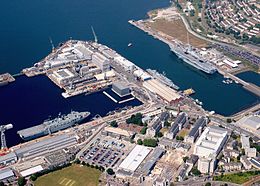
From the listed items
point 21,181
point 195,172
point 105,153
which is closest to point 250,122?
point 195,172

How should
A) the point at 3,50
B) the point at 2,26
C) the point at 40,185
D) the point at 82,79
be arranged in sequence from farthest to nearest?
the point at 2,26
the point at 3,50
the point at 82,79
the point at 40,185

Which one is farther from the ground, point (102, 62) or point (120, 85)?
point (102, 62)

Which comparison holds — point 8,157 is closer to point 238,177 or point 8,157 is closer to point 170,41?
point 238,177

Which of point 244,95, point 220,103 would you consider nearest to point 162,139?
point 220,103

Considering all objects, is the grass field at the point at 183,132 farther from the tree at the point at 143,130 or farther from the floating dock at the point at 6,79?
the floating dock at the point at 6,79

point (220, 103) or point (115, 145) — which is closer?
point (115, 145)

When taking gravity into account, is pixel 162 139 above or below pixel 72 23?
below

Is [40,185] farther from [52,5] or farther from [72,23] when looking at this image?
[52,5]

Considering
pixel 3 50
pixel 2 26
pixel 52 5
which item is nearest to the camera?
pixel 3 50

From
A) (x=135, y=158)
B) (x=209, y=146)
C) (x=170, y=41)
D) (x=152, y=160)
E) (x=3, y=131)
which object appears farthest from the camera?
(x=170, y=41)
